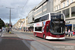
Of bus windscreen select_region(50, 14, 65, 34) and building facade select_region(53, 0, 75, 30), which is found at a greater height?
building facade select_region(53, 0, 75, 30)

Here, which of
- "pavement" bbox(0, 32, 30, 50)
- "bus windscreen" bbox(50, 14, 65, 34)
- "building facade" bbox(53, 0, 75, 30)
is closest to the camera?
"pavement" bbox(0, 32, 30, 50)

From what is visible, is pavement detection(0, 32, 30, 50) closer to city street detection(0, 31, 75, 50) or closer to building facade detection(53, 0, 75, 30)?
city street detection(0, 31, 75, 50)

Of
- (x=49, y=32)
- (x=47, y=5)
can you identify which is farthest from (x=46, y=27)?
(x=47, y=5)

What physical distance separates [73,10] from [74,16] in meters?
1.64

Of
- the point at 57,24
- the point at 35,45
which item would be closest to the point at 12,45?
the point at 35,45

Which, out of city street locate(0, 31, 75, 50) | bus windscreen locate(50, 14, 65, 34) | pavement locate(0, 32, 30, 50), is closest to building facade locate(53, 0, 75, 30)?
bus windscreen locate(50, 14, 65, 34)

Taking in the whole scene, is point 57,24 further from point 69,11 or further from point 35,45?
point 69,11

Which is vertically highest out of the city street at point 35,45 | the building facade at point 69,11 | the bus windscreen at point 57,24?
the building facade at point 69,11

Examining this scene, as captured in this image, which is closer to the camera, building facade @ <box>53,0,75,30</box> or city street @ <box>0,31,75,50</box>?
city street @ <box>0,31,75,50</box>

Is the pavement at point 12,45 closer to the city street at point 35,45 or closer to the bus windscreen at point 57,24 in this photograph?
the city street at point 35,45

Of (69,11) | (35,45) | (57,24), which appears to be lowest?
(35,45)

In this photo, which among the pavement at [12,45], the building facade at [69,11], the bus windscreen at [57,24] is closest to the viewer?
the pavement at [12,45]

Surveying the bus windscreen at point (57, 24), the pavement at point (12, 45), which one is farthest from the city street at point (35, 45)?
the bus windscreen at point (57, 24)

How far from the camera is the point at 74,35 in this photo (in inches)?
1053
